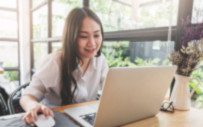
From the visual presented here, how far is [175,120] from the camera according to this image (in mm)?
844

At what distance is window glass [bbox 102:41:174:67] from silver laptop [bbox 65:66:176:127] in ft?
2.20

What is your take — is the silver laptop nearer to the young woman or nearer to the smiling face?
the young woman

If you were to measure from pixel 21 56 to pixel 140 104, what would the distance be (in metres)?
4.54

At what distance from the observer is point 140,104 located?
762 mm

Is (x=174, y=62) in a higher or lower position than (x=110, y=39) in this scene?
lower

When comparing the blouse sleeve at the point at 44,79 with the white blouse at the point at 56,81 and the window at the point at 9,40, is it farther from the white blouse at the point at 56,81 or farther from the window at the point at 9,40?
the window at the point at 9,40

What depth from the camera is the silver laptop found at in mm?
622

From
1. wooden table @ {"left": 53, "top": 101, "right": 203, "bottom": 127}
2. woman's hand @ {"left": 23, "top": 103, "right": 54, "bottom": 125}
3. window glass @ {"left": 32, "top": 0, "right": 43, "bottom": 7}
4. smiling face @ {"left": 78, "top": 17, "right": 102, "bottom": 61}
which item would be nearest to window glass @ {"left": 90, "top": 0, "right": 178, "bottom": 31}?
smiling face @ {"left": 78, "top": 17, "right": 102, "bottom": 61}

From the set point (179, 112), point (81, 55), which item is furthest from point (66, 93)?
point (179, 112)

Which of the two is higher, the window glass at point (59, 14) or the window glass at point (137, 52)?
the window glass at point (59, 14)

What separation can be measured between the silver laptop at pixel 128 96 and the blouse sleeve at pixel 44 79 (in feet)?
1.08

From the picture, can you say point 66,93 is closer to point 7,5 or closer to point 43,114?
point 43,114

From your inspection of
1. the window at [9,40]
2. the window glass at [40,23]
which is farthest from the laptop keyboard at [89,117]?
the window at [9,40]

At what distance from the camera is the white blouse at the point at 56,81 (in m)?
1.13
